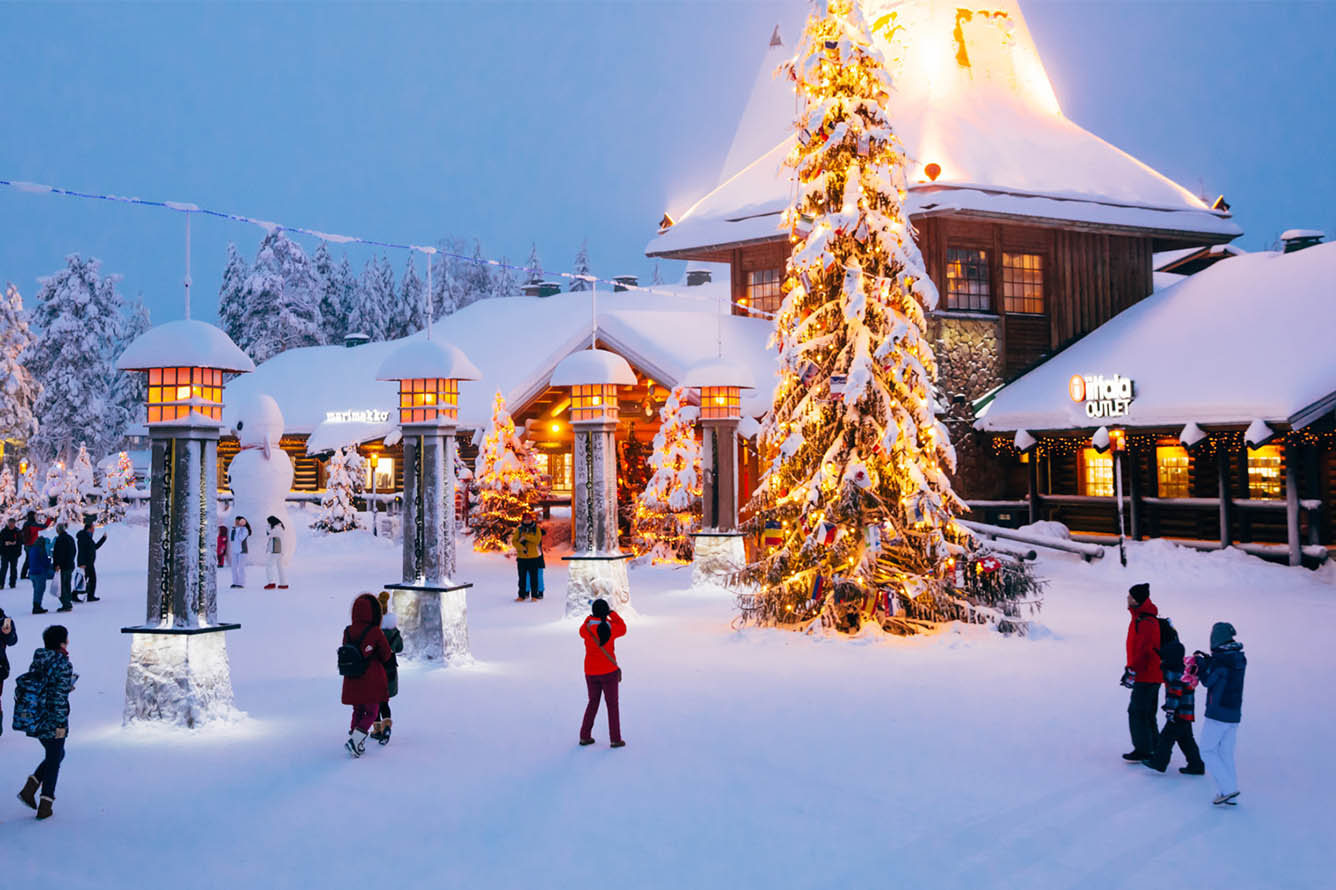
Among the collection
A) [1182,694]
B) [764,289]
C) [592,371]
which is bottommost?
[1182,694]

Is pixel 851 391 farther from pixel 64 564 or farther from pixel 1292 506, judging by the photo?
pixel 64 564

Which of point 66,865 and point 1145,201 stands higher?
point 1145,201

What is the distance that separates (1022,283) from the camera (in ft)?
101

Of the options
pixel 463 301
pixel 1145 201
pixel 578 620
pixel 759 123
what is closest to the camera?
pixel 578 620

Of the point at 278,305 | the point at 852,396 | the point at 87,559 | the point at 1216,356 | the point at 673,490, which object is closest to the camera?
the point at 852,396

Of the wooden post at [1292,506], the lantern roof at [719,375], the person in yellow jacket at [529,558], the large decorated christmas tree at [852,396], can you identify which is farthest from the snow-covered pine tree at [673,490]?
the wooden post at [1292,506]

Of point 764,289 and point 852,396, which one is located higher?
point 764,289

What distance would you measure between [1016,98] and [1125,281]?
6.36 meters

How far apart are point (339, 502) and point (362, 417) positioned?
3.79m

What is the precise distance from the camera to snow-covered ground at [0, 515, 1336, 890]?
6.93 meters

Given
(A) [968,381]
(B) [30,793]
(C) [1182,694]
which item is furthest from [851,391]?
(A) [968,381]

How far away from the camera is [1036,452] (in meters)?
28.3

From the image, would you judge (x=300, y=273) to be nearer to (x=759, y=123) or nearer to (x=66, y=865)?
(x=759, y=123)

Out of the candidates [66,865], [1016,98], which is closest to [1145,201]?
[1016,98]
